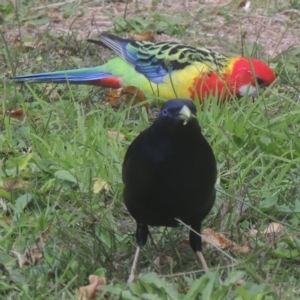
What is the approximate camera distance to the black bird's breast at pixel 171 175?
322 cm

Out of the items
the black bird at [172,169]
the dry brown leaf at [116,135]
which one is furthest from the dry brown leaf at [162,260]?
the dry brown leaf at [116,135]

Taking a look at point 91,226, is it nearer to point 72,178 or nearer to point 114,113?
point 72,178

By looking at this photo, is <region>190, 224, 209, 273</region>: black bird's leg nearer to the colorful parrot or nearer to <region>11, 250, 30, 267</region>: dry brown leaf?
<region>11, 250, 30, 267</region>: dry brown leaf

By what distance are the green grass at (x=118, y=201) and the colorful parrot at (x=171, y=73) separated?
12 cm

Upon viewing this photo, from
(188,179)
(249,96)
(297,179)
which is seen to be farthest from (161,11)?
(188,179)

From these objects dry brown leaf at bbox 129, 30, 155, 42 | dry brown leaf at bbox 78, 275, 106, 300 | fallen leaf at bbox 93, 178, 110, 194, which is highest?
dry brown leaf at bbox 78, 275, 106, 300

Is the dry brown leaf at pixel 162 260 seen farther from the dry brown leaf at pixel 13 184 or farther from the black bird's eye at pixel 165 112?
the dry brown leaf at pixel 13 184

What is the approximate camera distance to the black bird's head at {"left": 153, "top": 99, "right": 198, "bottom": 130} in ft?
10.2

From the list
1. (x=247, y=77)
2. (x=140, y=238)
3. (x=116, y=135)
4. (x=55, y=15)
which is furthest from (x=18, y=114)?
(x=55, y=15)

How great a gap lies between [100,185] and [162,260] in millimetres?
701

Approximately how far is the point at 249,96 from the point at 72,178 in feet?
5.45

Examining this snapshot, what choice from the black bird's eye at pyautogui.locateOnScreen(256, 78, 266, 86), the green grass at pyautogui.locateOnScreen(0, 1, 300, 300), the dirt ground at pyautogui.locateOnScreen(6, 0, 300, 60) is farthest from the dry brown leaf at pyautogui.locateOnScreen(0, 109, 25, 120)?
the black bird's eye at pyautogui.locateOnScreen(256, 78, 266, 86)

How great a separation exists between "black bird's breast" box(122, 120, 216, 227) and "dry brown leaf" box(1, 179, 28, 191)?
110cm

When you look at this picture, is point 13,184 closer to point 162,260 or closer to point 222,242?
point 162,260
